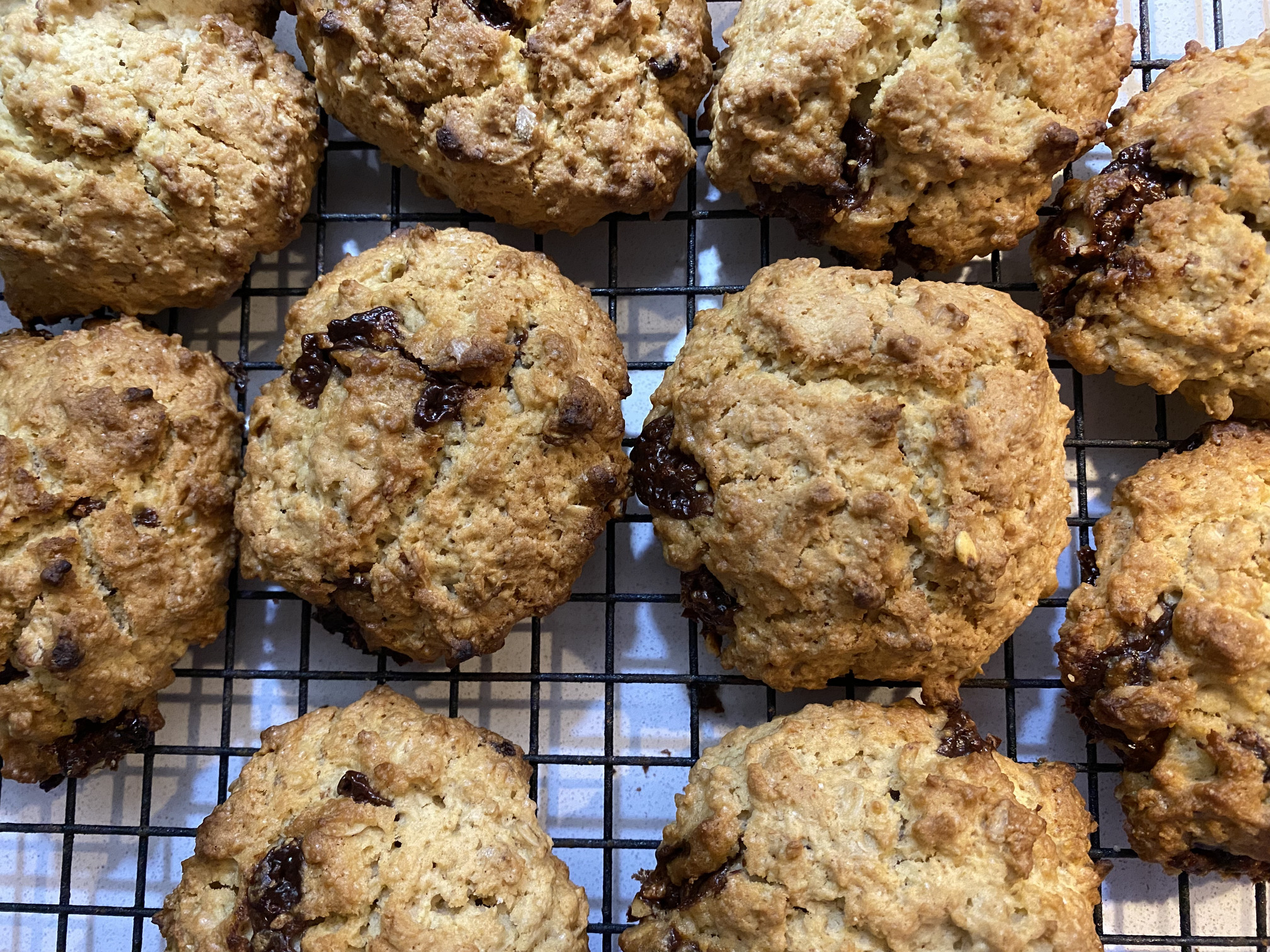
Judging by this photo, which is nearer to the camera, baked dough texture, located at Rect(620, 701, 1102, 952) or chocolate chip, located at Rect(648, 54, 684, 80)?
baked dough texture, located at Rect(620, 701, 1102, 952)

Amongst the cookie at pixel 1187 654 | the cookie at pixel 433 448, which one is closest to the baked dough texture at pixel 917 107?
the cookie at pixel 433 448

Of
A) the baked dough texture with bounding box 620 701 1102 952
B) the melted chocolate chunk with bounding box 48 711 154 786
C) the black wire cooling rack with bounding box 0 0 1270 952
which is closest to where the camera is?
the baked dough texture with bounding box 620 701 1102 952

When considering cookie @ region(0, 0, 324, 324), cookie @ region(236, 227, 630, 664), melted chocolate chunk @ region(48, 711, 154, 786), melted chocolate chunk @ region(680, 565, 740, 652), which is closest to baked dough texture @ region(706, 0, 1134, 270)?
cookie @ region(236, 227, 630, 664)

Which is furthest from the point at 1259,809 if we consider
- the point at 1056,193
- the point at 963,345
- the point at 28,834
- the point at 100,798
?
the point at 28,834

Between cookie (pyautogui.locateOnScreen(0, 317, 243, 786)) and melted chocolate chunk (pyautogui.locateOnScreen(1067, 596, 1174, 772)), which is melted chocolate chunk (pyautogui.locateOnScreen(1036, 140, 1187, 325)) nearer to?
melted chocolate chunk (pyautogui.locateOnScreen(1067, 596, 1174, 772))

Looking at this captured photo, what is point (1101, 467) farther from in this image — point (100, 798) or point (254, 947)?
point (100, 798)

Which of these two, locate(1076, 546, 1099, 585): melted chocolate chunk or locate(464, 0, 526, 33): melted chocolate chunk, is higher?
locate(464, 0, 526, 33): melted chocolate chunk

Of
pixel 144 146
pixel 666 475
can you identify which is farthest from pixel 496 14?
pixel 666 475
